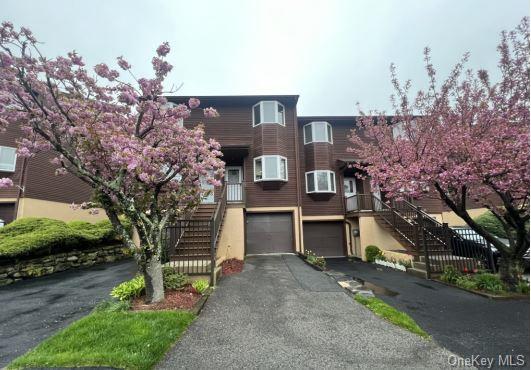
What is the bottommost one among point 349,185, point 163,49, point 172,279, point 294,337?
point 294,337

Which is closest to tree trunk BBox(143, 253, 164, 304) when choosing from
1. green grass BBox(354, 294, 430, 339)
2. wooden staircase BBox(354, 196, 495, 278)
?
green grass BBox(354, 294, 430, 339)

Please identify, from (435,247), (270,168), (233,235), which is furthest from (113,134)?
(435,247)

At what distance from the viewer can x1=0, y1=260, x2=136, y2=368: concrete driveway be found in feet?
15.8

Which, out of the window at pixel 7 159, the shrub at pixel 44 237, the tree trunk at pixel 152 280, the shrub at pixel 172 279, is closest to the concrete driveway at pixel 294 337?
the shrub at pixel 172 279

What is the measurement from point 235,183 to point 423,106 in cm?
960

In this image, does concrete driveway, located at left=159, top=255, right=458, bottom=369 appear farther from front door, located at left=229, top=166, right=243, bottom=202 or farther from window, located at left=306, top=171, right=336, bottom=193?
window, located at left=306, top=171, right=336, bottom=193

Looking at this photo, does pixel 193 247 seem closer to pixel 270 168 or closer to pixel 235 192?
pixel 235 192

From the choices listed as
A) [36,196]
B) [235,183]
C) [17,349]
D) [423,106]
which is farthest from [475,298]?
[36,196]

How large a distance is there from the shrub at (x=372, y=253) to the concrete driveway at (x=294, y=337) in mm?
6994

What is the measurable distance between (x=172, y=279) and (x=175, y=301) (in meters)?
1.03

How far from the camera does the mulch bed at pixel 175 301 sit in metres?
5.74

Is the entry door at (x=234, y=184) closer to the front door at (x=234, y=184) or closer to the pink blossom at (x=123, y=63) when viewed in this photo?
the front door at (x=234, y=184)

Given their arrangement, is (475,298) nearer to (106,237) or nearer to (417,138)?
(417,138)

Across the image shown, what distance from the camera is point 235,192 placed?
48.3 feet
